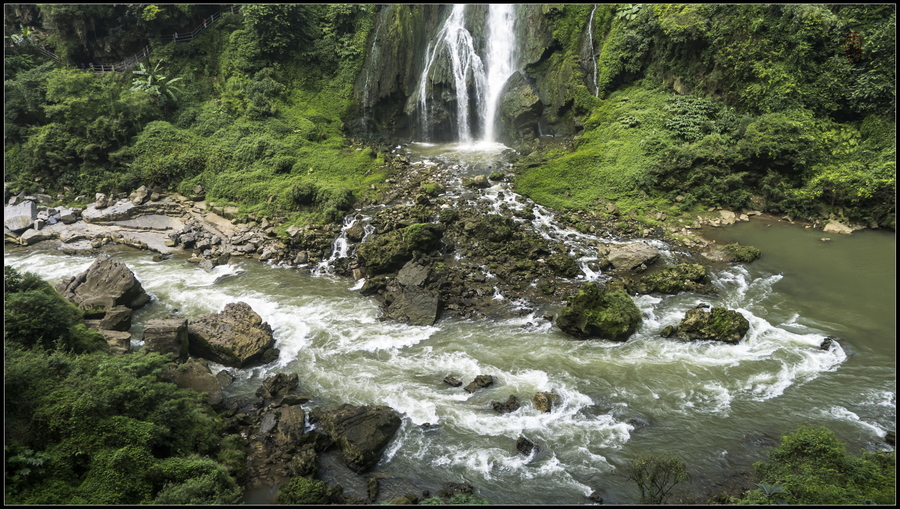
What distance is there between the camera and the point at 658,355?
14.0 meters

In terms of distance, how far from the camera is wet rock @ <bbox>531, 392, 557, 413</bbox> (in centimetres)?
1195

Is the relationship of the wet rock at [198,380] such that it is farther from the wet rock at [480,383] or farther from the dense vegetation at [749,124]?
the dense vegetation at [749,124]

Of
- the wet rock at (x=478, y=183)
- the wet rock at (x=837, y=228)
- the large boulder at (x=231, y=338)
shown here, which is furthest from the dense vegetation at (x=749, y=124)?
the large boulder at (x=231, y=338)

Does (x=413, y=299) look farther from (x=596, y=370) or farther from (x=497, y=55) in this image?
(x=497, y=55)

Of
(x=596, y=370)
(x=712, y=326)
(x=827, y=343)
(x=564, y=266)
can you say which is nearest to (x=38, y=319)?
(x=596, y=370)

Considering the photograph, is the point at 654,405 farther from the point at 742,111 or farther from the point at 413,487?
the point at 742,111

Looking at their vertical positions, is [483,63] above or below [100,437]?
above

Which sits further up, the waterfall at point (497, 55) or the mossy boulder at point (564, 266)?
the waterfall at point (497, 55)

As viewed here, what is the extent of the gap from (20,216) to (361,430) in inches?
968

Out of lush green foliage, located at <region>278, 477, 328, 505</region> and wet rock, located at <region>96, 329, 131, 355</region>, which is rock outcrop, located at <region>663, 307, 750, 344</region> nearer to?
lush green foliage, located at <region>278, 477, 328, 505</region>

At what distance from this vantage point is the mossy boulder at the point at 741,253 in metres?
18.8

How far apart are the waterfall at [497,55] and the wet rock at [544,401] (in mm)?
23572

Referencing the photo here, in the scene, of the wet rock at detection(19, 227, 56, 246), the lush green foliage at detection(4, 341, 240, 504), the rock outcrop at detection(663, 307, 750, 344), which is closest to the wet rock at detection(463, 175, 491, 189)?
the rock outcrop at detection(663, 307, 750, 344)

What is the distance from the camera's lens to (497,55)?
105ft
